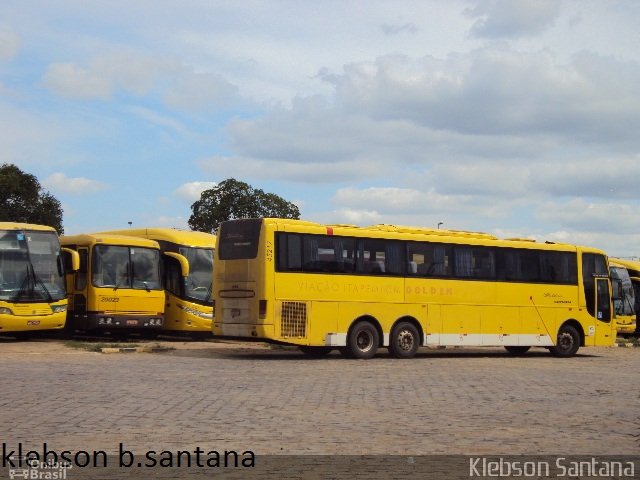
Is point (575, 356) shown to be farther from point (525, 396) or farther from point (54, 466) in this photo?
point (54, 466)

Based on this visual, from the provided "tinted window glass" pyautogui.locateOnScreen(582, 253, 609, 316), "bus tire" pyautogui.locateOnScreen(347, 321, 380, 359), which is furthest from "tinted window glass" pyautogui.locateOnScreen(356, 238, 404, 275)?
"tinted window glass" pyautogui.locateOnScreen(582, 253, 609, 316)

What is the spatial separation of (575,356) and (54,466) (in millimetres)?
24207

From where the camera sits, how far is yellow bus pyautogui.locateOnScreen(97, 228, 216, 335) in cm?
3288

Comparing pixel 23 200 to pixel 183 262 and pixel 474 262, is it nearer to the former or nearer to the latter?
pixel 183 262

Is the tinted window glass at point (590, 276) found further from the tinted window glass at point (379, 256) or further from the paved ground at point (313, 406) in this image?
the tinted window glass at point (379, 256)

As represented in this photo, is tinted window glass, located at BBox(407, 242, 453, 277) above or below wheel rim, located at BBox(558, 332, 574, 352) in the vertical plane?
above

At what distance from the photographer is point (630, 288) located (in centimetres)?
4756

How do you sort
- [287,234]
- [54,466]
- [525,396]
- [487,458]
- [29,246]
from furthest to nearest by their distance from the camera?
[29,246] → [287,234] → [525,396] → [487,458] → [54,466]

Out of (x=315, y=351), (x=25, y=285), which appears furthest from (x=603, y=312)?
(x=25, y=285)

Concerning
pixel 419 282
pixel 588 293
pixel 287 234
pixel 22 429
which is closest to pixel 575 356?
pixel 588 293

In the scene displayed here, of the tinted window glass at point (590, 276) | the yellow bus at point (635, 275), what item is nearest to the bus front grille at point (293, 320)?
the tinted window glass at point (590, 276)

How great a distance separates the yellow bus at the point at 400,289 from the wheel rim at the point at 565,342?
33 mm

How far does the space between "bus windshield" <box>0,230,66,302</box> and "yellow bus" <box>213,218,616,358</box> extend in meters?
5.81

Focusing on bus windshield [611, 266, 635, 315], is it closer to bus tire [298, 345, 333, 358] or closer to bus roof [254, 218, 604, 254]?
bus roof [254, 218, 604, 254]
